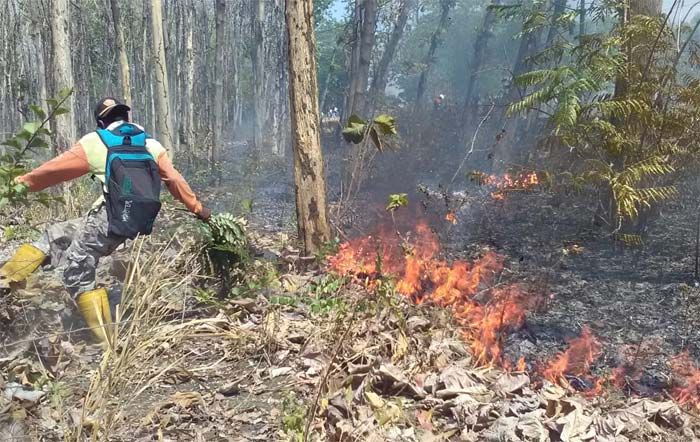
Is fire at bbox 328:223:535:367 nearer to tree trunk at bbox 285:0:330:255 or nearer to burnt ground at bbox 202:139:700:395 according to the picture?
burnt ground at bbox 202:139:700:395

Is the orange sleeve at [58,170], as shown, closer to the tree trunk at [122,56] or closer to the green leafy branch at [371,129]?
the green leafy branch at [371,129]

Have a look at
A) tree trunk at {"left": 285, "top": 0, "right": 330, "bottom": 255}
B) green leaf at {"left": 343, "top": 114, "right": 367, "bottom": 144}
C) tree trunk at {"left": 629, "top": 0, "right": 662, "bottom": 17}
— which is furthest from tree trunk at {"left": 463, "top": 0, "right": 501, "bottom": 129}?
tree trunk at {"left": 285, "top": 0, "right": 330, "bottom": 255}

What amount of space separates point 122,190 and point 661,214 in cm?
850

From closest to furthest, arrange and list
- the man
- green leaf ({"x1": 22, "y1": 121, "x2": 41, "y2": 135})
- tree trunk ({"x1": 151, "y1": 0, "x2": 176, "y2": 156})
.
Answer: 1. green leaf ({"x1": 22, "y1": 121, "x2": 41, "y2": 135})
2. the man
3. tree trunk ({"x1": 151, "y1": 0, "x2": 176, "y2": 156})

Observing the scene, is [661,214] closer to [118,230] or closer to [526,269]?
[526,269]

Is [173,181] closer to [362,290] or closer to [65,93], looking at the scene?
Answer: [65,93]

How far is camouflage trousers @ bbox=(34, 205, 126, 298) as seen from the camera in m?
4.40

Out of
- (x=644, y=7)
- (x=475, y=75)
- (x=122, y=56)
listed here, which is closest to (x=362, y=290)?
(x=644, y=7)

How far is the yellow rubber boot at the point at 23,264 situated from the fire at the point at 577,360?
407 cm

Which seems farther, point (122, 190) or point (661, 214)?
point (661, 214)

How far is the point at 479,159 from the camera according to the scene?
701 inches

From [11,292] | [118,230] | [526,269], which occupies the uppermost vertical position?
[118,230]

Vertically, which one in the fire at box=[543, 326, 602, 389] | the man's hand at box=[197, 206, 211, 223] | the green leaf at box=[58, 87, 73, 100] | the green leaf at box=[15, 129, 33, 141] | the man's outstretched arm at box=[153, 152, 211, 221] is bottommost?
the fire at box=[543, 326, 602, 389]

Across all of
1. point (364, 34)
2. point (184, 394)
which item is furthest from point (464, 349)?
point (364, 34)
